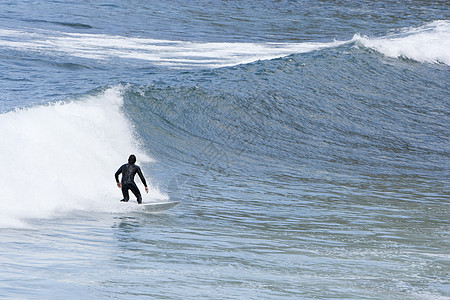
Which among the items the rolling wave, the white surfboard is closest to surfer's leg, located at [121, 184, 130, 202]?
the white surfboard

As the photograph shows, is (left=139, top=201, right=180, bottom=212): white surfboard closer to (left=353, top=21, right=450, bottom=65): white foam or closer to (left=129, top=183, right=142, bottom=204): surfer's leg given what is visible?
(left=129, top=183, right=142, bottom=204): surfer's leg

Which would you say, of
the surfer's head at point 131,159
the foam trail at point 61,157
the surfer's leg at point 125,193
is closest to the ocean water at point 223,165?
the foam trail at point 61,157

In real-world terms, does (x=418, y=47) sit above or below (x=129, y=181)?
above

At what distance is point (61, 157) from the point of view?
12.5 meters

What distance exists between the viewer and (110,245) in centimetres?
825

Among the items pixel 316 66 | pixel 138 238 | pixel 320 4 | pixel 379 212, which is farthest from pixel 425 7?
pixel 138 238

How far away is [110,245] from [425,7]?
39.9 meters

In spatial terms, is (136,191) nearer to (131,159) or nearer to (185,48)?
(131,159)

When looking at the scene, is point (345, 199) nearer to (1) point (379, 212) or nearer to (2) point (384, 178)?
(1) point (379, 212)

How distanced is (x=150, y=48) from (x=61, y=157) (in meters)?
15.2

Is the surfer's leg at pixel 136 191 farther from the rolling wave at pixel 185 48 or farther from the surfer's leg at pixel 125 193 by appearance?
the rolling wave at pixel 185 48

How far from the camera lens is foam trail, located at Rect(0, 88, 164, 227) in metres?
10.3

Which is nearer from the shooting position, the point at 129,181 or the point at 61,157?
the point at 129,181

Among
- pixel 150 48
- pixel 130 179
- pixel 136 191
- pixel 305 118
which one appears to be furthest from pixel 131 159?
pixel 150 48
